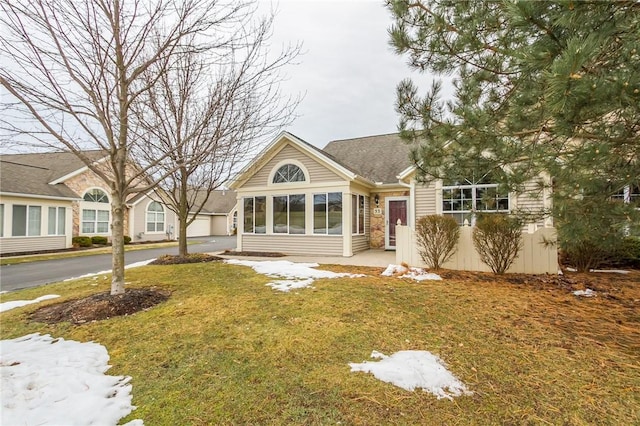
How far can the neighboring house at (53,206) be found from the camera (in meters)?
13.8

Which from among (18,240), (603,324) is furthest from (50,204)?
(603,324)

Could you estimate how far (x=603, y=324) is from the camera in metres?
3.83

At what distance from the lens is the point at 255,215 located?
1270 centimetres

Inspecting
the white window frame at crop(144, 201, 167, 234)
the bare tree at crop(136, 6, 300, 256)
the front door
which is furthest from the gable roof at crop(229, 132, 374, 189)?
the white window frame at crop(144, 201, 167, 234)

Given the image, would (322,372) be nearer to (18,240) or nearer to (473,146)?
(473,146)

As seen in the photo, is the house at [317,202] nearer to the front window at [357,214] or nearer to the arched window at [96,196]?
the front window at [357,214]

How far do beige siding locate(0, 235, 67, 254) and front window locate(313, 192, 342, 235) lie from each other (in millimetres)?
14778

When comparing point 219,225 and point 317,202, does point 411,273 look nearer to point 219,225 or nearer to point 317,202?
point 317,202

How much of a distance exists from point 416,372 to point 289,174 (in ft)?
32.9

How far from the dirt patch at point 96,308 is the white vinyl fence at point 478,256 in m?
6.33

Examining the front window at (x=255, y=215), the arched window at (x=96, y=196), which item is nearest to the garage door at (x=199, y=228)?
the arched window at (x=96, y=196)

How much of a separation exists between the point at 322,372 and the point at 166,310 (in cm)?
310

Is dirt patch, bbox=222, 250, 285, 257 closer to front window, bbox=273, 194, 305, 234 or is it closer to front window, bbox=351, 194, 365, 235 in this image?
front window, bbox=273, 194, 305, 234

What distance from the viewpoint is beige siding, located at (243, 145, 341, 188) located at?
11281 mm
